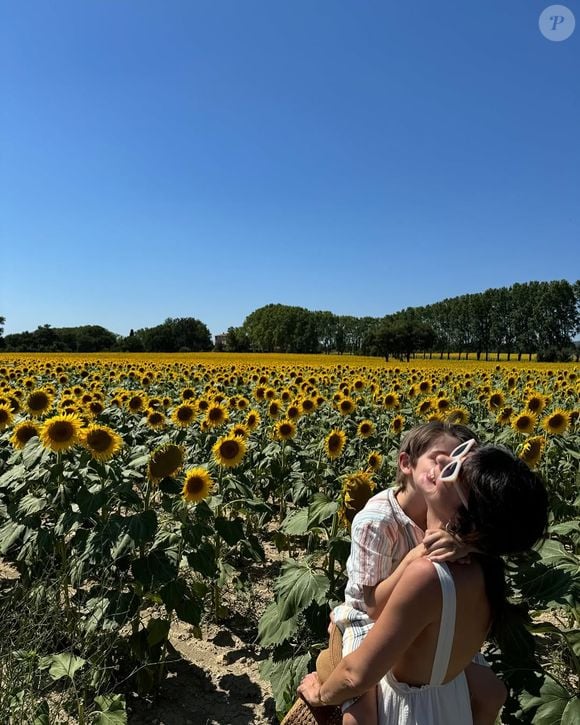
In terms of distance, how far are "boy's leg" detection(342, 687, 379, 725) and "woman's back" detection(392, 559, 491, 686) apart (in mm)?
173

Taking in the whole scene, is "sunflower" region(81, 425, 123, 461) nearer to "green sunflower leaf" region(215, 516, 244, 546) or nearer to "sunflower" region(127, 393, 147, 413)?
"green sunflower leaf" region(215, 516, 244, 546)

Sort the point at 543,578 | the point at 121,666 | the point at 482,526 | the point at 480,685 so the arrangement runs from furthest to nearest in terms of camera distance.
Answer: the point at 121,666 < the point at 543,578 < the point at 480,685 < the point at 482,526

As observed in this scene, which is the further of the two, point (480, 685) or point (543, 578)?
point (543, 578)

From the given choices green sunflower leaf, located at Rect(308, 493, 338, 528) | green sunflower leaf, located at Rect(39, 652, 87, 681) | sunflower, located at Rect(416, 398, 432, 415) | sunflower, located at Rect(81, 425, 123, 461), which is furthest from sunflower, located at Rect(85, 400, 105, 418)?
sunflower, located at Rect(416, 398, 432, 415)

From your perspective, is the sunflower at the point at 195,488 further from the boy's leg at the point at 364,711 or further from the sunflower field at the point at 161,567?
the boy's leg at the point at 364,711

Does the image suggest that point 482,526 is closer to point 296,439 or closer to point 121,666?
point 121,666

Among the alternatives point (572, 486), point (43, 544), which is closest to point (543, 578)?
point (43, 544)

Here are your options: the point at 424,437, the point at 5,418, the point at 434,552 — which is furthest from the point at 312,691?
the point at 5,418

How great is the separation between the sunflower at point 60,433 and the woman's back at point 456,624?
2.67 meters

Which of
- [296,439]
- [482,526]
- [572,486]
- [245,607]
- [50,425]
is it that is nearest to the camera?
[482,526]

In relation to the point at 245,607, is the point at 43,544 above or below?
above

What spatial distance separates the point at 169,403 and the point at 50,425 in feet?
12.6

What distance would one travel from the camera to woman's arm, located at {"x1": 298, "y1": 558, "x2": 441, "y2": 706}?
1511 mm

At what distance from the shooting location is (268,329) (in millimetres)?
96312
